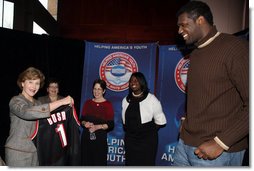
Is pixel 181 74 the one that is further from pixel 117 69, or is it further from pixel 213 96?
pixel 213 96

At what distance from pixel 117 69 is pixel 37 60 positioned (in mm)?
1091

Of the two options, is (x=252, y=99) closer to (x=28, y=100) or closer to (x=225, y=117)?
(x=225, y=117)

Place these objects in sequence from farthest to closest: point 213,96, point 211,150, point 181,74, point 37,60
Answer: point 181,74
point 37,60
point 213,96
point 211,150

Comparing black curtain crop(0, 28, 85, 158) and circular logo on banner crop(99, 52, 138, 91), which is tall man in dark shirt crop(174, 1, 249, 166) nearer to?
black curtain crop(0, 28, 85, 158)

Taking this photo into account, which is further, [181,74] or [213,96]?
[181,74]

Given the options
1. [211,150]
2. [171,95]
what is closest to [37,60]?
[171,95]

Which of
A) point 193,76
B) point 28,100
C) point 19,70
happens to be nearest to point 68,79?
point 19,70

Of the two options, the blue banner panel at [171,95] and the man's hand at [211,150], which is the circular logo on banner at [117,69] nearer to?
the blue banner panel at [171,95]

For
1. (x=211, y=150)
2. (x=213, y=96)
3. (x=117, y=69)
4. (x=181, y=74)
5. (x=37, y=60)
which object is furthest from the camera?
(x=117, y=69)

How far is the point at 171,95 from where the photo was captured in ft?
12.7

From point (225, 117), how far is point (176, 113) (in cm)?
263

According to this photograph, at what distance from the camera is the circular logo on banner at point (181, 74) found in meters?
3.78

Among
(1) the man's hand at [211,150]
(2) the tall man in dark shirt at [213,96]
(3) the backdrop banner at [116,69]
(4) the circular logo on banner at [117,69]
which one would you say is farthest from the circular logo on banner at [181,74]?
(1) the man's hand at [211,150]

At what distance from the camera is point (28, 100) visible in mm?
2209
